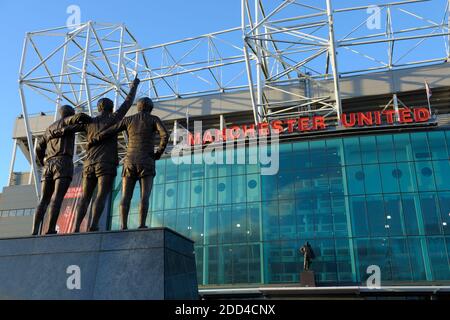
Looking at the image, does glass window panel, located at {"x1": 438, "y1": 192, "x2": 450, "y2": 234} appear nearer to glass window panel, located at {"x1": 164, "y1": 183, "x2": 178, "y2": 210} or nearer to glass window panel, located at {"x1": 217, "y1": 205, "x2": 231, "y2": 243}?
glass window panel, located at {"x1": 217, "y1": 205, "x2": 231, "y2": 243}

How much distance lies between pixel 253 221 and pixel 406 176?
1085 cm

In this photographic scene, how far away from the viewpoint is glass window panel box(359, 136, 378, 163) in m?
30.8

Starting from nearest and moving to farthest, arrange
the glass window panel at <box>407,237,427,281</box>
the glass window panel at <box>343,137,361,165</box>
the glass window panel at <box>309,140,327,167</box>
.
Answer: the glass window panel at <box>407,237,427,281</box> < the glass window panel at <box>343,137,361,165</box> < the glass window panel at <box>309,140,327,167</box>

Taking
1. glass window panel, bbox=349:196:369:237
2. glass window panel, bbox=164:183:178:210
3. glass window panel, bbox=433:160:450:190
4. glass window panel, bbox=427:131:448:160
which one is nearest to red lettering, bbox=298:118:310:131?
glass window panel, bbox=349:196:369:237

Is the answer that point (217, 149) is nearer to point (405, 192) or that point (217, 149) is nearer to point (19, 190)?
point (405, 192)

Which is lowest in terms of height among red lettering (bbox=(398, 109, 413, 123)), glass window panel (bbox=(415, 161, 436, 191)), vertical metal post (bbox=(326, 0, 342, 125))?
glass window panel (bbox=(415, 161, 436, 191))

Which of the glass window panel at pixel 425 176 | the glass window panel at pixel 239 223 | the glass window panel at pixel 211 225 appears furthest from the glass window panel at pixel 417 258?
the glass window panel at pixel 211 225

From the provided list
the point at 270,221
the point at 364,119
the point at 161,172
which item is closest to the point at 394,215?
the point at 270,221

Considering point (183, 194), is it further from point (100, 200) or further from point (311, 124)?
point (100, 200)

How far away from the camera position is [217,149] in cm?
3462

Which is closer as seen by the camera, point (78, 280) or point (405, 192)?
point (78, 280)

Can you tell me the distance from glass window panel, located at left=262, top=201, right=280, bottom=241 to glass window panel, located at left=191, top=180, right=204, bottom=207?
503cm
